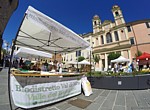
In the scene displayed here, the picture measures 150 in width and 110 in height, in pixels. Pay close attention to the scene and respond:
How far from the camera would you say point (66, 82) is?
3928 mm

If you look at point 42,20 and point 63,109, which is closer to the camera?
point 42,20

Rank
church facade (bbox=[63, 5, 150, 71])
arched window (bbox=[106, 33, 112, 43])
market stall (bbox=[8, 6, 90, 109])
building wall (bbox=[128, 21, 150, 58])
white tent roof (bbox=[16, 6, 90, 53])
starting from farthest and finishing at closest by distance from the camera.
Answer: arched window (bbox=[106, 33, 112, 43]) → church facade (bbox=[63, 5, 150, 71]) → building wall (bbox=[128, 21, 150, 58]) → market stall (bbox=[8, 6, 90, 109]) → white tent roof (bbox=[16, 6, 90, 53])

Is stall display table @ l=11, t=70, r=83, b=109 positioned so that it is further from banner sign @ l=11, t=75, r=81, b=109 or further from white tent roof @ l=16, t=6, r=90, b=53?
white tent roof @ l=16, t=6, r=90, b=53

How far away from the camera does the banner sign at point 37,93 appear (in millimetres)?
2756

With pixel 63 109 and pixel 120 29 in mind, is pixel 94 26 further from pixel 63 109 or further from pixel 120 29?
pixel 63 109

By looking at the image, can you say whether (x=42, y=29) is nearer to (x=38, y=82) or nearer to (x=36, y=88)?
(x=38, y=82)

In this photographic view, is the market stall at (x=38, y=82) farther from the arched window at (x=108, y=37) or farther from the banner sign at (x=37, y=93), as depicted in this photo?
the arched window at (x=108, y=37)

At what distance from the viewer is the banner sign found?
2756 millimetres

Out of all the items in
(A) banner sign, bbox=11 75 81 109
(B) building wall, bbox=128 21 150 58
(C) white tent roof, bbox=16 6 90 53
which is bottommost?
(A) banner sign, bbox=11 75 81 109

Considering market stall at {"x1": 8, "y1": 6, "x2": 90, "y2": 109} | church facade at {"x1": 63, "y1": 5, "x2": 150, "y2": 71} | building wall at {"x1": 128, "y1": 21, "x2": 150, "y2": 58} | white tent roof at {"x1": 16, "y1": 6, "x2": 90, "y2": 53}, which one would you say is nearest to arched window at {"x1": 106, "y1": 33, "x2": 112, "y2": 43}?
church facade at {"x1": 63, "y1": 5, "x2": 150, "y2": 71}

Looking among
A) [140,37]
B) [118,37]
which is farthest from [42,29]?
[140,37]

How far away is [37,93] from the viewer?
294 centimetres

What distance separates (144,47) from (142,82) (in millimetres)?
21370

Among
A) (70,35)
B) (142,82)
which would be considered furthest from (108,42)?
(70,35)
